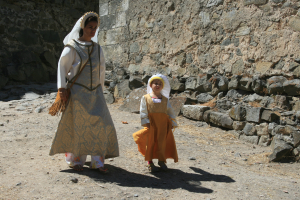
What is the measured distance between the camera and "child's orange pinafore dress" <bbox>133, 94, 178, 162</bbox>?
121 inches

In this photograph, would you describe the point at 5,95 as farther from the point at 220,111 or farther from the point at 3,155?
the point at 220,111

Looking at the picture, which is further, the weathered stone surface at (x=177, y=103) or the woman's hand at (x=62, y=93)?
the weathered stone surface at (x=177, y=103)

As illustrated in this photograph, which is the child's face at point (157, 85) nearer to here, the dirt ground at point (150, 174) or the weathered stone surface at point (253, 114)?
the dirt ground at point (150, 174)

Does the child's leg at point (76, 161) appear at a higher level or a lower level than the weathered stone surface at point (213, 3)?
lower

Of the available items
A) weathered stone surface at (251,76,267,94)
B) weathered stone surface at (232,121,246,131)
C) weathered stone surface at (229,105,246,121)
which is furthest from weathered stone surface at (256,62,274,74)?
weathered stone surface at (232,121,246,131)

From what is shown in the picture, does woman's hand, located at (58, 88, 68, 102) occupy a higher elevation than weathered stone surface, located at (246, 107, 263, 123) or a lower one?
higher

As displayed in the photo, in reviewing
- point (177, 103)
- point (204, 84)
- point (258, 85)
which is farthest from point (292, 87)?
point (177, 103)

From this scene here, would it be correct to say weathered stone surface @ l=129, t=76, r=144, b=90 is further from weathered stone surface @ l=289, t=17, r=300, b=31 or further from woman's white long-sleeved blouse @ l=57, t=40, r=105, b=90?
woman's white long-sleeved blouse @ l=57, t=40, r=105, b=90

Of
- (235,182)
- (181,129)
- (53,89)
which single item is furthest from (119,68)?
(235,182)

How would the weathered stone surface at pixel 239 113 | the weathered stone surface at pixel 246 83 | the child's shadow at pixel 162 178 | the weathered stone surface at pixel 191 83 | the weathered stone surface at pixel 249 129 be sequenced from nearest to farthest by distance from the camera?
the child's shadow at pixel 162 178
the weathered stone surface at pixel 249 129
the weathered stone surface at pixel 239 113
the weathered stone surface at pixel 246 83
the weathered stone surface at pixel 191 83

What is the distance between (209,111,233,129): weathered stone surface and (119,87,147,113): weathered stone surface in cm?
161

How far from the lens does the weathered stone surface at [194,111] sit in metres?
5.14

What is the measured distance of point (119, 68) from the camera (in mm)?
7043

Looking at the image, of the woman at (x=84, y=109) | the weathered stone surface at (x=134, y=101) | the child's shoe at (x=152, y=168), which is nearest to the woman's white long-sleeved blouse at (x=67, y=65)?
the woman at (x=84, y=109)
